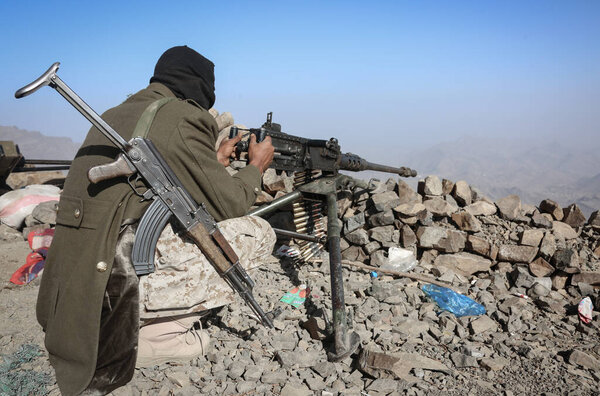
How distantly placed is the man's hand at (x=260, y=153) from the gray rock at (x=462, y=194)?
10.0 ft

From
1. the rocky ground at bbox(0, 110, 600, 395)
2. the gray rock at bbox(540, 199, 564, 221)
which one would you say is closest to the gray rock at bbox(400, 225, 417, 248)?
the rocky ground at bbox(0, 110, 600, 395)

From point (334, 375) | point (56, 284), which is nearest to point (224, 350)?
point (334, 375)

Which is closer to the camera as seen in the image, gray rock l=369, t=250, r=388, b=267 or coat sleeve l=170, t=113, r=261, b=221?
coat sleeve l=170, t=113, r=261, b=221

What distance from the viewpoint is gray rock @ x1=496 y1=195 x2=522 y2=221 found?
4875 mm

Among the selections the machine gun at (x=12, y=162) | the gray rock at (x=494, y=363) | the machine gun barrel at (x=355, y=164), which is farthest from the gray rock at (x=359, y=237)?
the machine gun at (x=12, y=162)

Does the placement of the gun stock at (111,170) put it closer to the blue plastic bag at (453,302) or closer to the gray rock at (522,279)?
the blue plastic bag at (453,302)

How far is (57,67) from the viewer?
1803mm

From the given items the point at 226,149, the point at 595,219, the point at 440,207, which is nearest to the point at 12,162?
the point at 226,149

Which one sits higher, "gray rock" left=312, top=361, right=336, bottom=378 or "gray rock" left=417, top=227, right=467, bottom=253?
"gray rock" left=417, top=227, right=467, bottom=253

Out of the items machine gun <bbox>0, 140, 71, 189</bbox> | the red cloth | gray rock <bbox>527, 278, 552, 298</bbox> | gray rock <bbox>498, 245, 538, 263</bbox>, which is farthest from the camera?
machine gun <bbox>0, 140, 71, 189</bbox>

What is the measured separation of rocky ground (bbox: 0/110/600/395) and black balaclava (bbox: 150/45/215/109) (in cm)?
191

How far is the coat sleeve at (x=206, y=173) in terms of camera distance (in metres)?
2.22

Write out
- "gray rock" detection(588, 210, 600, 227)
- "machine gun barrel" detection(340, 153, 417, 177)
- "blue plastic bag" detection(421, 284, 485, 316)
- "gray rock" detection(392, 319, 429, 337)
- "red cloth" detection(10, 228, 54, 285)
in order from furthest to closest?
"gray rock" detection(588, 210, 600, 227), "machine gun barrel" detection(340, 153, 417, 177), "red cloth" detection(10, 228, 54, 285), "blue plastic bag" detection(421, 284, 485, 316), "gray rock" detection(392, 319, 429, 337)

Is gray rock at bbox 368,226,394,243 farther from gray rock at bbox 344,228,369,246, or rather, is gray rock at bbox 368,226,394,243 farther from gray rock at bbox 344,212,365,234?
gray rock at bbox 344,212,365,234
